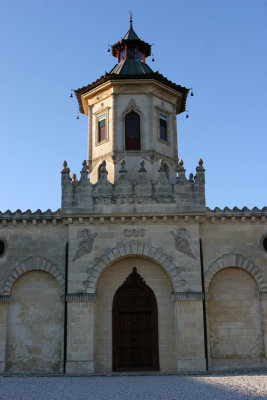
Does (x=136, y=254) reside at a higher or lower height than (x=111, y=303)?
higher

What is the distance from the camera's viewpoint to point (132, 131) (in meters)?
26.5

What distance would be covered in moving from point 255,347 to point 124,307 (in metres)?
6.26

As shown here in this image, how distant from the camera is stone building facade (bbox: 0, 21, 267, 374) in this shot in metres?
21.9

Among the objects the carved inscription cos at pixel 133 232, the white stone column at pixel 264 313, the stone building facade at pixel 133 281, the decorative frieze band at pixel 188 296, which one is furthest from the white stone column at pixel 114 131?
the white stone column at pixel 264 313

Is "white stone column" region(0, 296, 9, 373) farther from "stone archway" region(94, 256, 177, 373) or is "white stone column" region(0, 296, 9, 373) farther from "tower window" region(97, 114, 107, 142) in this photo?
"tower window" region(97, 114, 107, 142)

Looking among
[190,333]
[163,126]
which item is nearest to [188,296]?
[190,333]

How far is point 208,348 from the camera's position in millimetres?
21922

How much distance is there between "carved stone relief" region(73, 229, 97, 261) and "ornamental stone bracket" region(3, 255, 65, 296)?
1238 mm

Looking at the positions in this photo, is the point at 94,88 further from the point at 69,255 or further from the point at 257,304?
the point at 257,304

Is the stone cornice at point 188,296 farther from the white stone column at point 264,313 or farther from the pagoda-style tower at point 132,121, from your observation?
the pagoda-style tower at point 132,121

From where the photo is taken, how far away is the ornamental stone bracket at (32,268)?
22.9 metres

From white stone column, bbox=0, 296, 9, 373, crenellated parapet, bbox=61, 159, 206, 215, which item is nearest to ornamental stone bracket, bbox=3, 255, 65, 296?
white stone column, bbox=0, 296, 9, 373

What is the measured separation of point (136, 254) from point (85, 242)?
95.8 inches

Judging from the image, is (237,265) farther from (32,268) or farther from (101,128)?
(101,128)
